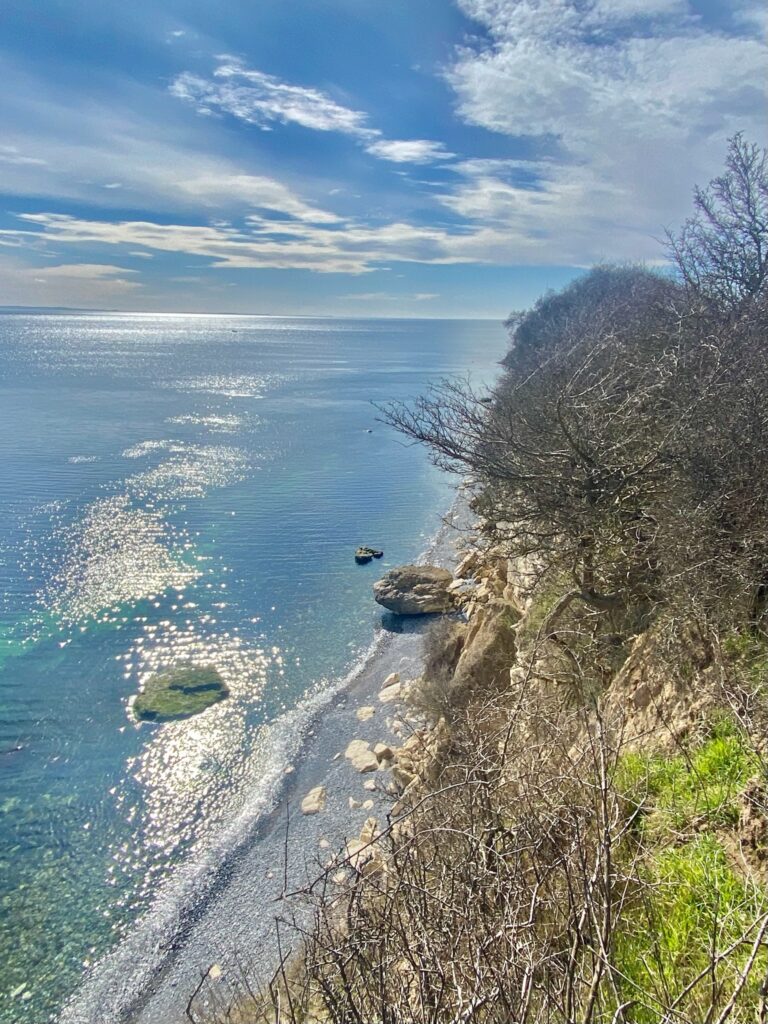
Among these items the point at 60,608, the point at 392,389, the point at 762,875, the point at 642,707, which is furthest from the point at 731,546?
the point at 392,389

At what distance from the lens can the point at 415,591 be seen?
968 inches

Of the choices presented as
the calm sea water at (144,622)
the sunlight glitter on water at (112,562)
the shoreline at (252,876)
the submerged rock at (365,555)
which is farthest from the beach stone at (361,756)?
the submerged rock at (365,555)

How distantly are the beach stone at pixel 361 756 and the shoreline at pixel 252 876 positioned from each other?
7.8 inches

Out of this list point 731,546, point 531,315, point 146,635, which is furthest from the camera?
point 531,315

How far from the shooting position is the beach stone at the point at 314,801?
14789 millimetres

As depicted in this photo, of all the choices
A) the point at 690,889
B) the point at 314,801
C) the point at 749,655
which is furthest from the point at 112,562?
the point at 690,889

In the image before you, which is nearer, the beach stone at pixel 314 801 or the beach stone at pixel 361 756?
the beach stone at pixel 314 801

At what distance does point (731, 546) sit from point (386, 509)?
96.2 feet

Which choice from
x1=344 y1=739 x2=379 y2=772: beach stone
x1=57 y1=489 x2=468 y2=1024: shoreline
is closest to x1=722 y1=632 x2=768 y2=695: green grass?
x1=57 y1=489 x2=468 y2=1024: shoreline

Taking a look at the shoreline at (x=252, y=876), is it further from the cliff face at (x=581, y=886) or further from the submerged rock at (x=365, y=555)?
the submerged rock at (x=365, y=555)

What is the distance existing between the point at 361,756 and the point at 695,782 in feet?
39.8

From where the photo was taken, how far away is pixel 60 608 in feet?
Result: 77.6

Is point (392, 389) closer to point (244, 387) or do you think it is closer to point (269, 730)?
point (244, 387)

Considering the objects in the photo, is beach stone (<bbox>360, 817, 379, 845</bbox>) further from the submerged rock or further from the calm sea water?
the submerged rock
